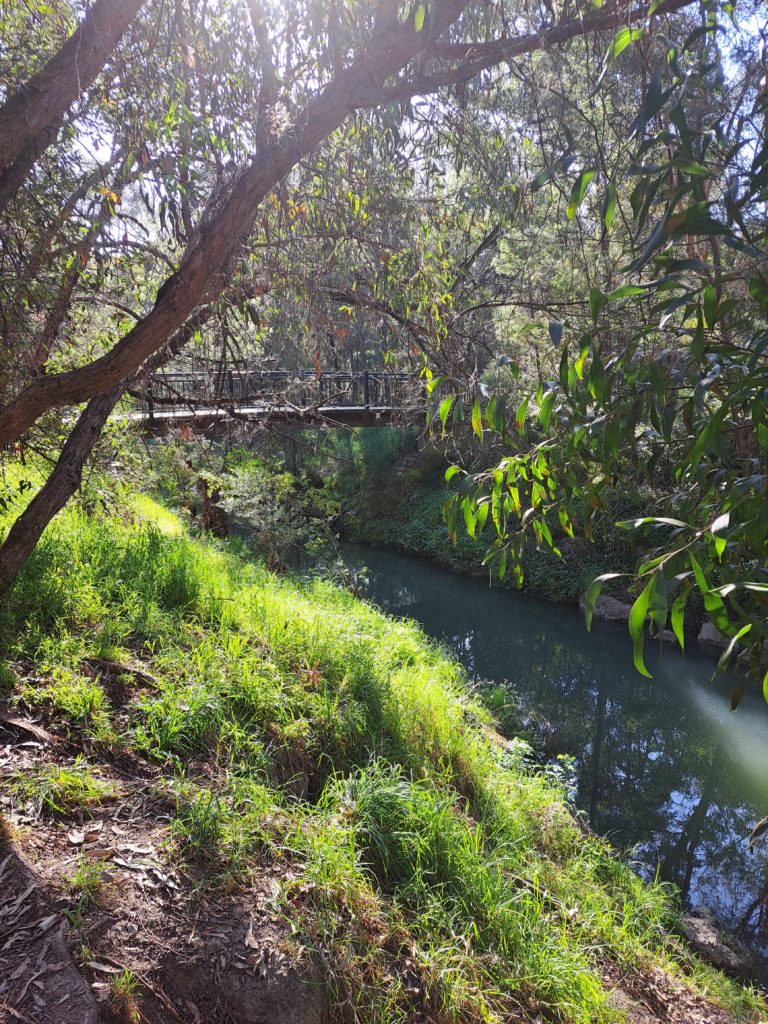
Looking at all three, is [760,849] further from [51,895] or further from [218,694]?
[51,895]

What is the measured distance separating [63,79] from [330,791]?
3.11m

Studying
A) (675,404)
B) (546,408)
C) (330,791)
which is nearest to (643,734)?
(330,791)

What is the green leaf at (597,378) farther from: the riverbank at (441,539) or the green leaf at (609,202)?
the riverbank at (441,539)

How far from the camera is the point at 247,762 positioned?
3.16 meters

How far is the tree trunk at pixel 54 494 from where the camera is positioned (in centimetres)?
349

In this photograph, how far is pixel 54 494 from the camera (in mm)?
3588

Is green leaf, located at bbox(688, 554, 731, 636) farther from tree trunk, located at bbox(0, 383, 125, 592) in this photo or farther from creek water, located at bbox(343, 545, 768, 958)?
creek water, located at bbox(343, 545, 768, 958)

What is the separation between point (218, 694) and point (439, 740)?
5.24 ft

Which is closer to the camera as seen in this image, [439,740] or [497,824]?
[497,824]

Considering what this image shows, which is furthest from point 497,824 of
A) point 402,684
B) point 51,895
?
point 51,895

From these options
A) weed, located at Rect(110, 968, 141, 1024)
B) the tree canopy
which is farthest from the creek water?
weed, located at Rect(110, 968, 141, 1024)

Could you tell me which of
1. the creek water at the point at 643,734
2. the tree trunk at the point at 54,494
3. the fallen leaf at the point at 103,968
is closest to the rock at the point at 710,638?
the creek water at the point at 643,734

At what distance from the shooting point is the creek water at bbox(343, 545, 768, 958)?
570 centimetres

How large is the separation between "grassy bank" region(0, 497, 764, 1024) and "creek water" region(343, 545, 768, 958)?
1.40 meters
